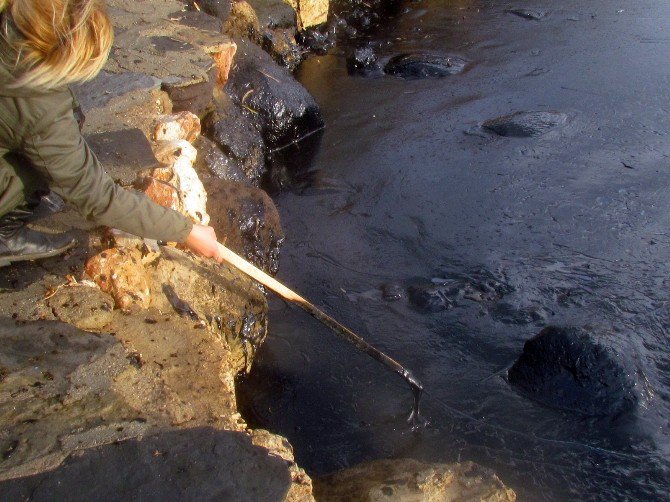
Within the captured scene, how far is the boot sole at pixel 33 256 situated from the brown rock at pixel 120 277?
13cm

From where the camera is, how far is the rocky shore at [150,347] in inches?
87.1

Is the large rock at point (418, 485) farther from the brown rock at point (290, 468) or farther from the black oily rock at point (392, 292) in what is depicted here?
the black oily rock at point (392, 292)

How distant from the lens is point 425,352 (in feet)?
12.8

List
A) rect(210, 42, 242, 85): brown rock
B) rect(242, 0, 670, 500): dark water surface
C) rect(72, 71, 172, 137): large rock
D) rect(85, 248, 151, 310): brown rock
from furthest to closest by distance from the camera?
rect(210, 42, 242, 85): brown rock → rect(72, 71, 172, 137): large rock → rect(242, 0, 670, 500): dark water surface → rect(85, 248, 151, 310): brown rock

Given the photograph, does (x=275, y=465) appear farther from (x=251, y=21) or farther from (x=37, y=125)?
(x=251, y=21)

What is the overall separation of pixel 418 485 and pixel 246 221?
2.21 m

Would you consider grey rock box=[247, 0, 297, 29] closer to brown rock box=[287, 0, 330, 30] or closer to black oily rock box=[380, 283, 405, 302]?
brown rock box=[287, 0, 330, 30]

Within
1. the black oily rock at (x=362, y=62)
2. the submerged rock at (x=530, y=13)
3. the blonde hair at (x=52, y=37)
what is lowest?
the submerged rock at (x=530, y=13)

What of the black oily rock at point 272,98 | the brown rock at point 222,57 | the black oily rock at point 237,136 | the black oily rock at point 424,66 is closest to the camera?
the brown rock at point 222,57

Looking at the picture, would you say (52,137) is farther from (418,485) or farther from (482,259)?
(482,259)

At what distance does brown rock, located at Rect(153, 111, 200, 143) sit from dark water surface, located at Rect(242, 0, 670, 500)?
1.02 m

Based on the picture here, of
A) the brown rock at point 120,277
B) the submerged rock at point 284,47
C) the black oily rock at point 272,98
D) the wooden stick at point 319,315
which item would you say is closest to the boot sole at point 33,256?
the brown rock at point 120,277

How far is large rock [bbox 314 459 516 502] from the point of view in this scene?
2.58 m

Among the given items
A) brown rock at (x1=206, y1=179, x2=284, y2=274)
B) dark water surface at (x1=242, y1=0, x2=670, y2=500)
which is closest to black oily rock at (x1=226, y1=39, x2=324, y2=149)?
dark water surface at (x1=242, y1=0, x2=670, y2=500)
